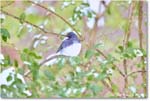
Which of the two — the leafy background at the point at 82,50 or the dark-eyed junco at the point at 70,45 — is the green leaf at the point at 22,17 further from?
the dark-eyed junco at the point at 70,45

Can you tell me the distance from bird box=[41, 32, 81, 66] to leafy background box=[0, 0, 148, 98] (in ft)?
0.07

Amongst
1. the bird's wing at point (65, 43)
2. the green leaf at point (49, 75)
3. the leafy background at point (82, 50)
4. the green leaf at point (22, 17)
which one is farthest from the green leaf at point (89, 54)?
the green leaf at point (22, 17)

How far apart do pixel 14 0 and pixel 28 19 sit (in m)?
0.13

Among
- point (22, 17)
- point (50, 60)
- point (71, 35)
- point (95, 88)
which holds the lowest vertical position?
point (95, 88)

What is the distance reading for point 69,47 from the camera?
4.81 ft

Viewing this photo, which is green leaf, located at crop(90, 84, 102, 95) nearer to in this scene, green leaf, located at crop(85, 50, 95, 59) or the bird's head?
green leaf, located at crop(85, 50, 95, 59)

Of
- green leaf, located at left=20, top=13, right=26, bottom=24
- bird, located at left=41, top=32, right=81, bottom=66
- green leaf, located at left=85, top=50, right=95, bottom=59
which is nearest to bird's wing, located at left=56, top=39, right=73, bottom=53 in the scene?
bird, located at left=41, top=32, right=81, bottom=66

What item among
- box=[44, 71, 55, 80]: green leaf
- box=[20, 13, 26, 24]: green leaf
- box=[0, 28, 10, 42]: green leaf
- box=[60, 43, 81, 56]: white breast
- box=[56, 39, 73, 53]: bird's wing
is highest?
box=[20, 13, 26, 24]: green leaf

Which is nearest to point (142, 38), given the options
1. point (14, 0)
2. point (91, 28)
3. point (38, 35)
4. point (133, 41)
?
point (133, 41)

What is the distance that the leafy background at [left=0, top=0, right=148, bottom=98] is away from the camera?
1.45 m

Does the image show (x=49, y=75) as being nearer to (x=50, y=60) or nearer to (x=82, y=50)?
(x=50, y=60)

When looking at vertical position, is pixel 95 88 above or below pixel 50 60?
below

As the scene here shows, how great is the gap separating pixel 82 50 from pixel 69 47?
7cm

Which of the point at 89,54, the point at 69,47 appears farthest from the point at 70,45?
the point at 89,54
